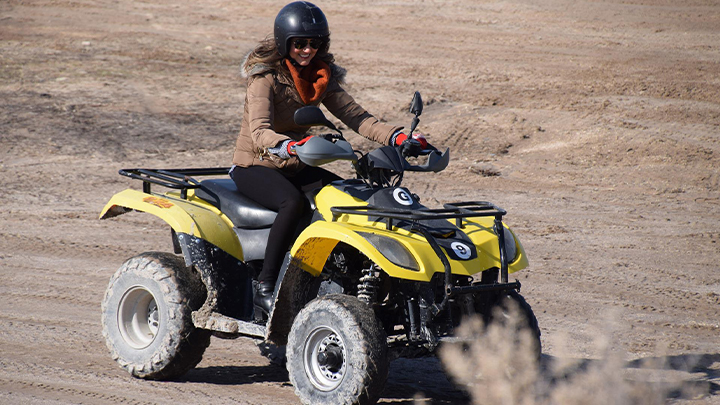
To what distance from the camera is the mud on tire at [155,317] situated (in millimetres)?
5828

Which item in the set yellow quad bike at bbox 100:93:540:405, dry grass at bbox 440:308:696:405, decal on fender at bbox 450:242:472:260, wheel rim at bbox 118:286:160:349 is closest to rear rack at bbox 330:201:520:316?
yellow quad bike at bbox 100:93:540:405

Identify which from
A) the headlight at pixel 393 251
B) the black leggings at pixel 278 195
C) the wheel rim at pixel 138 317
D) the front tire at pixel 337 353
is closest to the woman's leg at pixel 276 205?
the black leggings at pixel 278 195

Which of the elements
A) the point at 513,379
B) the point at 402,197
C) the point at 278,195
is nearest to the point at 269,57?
the point at 278,195

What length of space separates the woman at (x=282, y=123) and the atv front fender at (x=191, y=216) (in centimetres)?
28

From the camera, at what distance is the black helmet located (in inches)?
222

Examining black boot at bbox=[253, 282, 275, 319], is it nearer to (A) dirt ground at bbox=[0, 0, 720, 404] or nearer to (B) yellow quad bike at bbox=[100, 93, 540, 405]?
(B) yellow quad bike at bbox=[100, 93, 540, 405]

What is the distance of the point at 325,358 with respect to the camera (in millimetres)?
5109

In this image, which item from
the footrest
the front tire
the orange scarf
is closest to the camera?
the front tire

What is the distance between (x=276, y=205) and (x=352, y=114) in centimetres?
93

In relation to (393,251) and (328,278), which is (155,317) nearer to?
(328,278)

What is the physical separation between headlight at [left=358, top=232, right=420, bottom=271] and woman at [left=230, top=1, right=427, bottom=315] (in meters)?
0.74

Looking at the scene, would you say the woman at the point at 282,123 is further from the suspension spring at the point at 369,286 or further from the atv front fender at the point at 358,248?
the suspension spring at the point at 369,286

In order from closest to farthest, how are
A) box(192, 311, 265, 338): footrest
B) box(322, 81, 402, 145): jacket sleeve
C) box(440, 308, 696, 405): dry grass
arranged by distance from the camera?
1. box(440, 308, 696, 405): dry grass
2. box(192, 311, 265, 338): footrest
3. box(322, 81, 402, 145): jacket sleeve

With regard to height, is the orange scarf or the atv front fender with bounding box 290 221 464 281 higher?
the orange scarf
